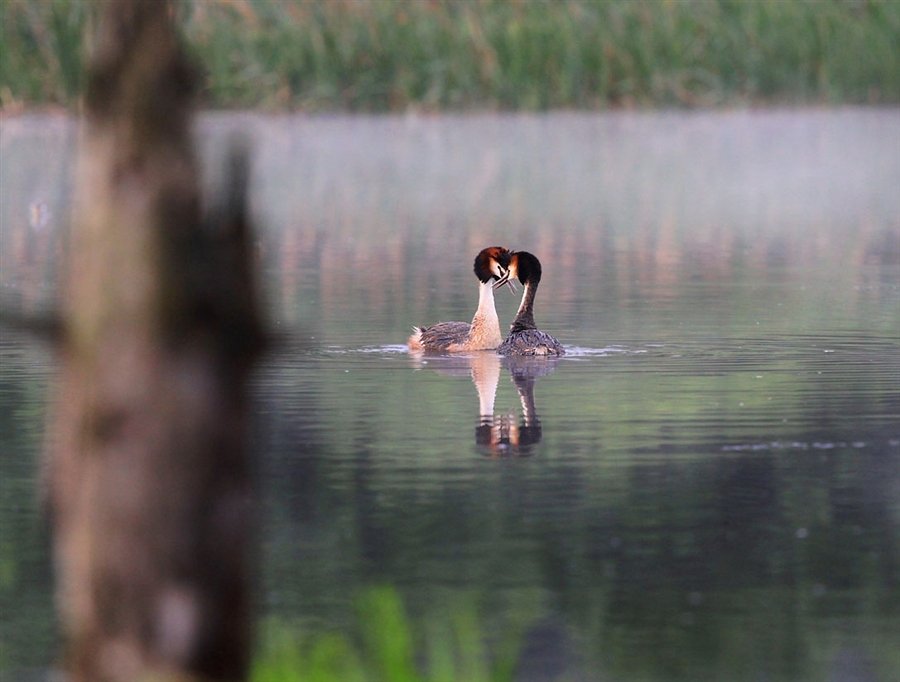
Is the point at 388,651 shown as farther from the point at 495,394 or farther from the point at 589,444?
the point at 495,394

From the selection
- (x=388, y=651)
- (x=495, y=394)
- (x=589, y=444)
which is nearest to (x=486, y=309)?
(x=495, y=394)

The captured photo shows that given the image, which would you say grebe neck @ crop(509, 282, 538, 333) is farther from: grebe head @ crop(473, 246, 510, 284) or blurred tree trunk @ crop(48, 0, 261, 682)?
blurred tree trunk @ crop(48, 0, 261, 682)

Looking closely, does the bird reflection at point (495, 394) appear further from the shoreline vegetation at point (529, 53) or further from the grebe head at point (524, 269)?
the shoreline vegetation at point (529, 53)

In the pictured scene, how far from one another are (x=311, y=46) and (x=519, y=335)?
18348 mm

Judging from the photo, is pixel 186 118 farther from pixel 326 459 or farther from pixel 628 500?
pixel 326 459

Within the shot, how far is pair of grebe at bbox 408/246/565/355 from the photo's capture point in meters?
11.6

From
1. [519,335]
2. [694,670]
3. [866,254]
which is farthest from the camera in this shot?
[866,254]

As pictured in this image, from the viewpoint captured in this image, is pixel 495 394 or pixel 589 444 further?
pixel 495 394

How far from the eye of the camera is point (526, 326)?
12.2m

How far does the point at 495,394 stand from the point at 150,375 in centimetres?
712

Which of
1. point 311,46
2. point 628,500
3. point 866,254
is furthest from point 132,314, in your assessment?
point 311,46

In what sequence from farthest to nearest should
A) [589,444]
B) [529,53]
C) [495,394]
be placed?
[529,53]
[495,394]
[589,444]

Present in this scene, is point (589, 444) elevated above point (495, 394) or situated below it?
below

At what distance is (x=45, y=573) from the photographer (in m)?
6.38
